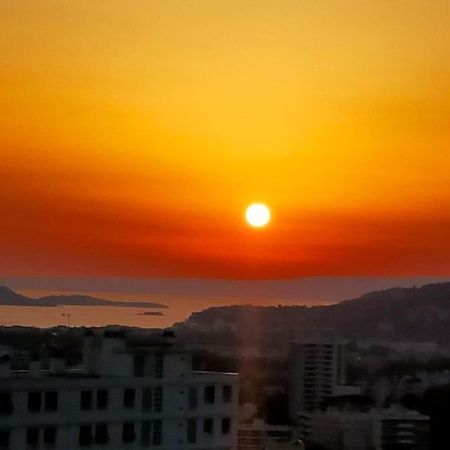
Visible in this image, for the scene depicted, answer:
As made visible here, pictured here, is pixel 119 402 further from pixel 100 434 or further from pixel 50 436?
pixel 50 436

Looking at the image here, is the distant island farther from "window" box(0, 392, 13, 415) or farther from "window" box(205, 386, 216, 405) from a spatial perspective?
"window" box(0, 392, 13, 415)

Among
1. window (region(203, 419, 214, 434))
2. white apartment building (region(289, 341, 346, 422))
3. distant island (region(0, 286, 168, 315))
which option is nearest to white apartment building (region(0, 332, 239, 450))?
window (region(203, 419, 214, 434))

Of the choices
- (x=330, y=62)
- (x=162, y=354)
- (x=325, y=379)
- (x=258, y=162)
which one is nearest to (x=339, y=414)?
(x=325, y=379)

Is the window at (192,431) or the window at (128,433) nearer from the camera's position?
the window at (128,433)

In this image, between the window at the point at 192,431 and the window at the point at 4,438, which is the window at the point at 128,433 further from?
the window at the point at 4,438

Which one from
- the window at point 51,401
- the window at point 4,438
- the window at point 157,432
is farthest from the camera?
the window at point 157,432

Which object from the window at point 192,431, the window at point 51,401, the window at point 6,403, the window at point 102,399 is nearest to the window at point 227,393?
the window at point 192,431

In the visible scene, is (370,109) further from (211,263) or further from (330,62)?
A: (211,263)
